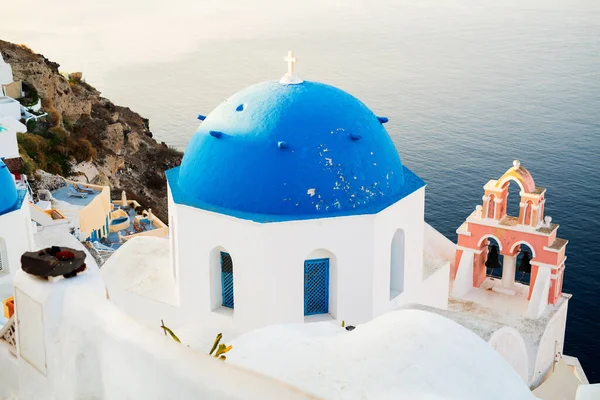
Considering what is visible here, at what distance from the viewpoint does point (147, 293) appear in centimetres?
1082

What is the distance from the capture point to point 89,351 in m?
4.32

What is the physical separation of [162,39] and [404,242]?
5193cm

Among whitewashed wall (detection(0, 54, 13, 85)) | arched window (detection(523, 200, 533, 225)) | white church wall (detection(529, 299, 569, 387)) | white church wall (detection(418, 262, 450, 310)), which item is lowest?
white church wall (detection(529, 299, 569, 387))

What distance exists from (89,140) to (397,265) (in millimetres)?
27971

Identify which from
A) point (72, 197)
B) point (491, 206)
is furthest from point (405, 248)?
point (72, 197)

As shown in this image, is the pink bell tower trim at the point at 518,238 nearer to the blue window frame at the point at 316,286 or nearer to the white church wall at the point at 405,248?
the white church wall at the point at 405,248

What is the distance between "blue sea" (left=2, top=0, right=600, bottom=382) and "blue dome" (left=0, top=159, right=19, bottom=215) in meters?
16.2

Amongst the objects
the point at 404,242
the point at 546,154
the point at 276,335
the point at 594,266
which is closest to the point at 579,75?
the point at 546,154

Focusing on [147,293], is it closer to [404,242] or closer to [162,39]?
[404,242]

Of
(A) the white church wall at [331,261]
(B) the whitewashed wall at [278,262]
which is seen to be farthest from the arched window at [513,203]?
(A) the white church wall at [331,261]

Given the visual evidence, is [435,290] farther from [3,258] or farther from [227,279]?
[3,258]

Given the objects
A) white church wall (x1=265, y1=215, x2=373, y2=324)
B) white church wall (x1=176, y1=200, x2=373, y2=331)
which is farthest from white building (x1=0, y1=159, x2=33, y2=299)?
white church wall (x1=265, y1=215, x2=373, y2=324)

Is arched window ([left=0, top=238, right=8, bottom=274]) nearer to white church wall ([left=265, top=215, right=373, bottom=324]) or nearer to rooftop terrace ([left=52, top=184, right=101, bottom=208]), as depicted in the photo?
white church wall ([left=265, top=215, right=373, bottom=324])

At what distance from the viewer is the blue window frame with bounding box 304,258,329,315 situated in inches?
387
